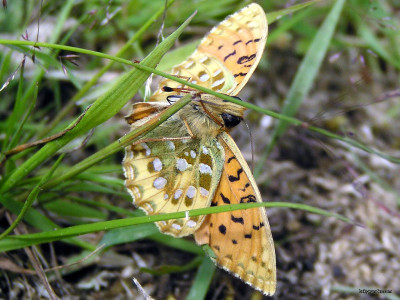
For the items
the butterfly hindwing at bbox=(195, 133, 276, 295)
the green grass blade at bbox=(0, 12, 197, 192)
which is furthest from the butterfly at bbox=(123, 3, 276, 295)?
the green grass blade at bbox=(0, 12, 197, 192)

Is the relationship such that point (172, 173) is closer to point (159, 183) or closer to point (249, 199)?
point (159, 183)

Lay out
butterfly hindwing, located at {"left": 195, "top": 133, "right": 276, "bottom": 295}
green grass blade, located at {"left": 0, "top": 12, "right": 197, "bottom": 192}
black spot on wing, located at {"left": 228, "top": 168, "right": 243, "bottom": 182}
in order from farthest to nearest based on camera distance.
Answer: black spot on wing, located at {"left": 228, "top": 168, "right": 243, "bottom": 182}
butterfly hindwing, located at {"left": 195, "top": 133, "right": 276, "bottom": 295}
green grass blade, located at {"left": 0, "top": 12, "right": 197, "bottom": 192}

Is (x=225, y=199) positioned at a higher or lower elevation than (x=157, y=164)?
lower

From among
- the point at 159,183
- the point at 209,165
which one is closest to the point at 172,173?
the point at 159,183

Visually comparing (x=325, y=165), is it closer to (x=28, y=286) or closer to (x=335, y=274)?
(x=335, y=274)

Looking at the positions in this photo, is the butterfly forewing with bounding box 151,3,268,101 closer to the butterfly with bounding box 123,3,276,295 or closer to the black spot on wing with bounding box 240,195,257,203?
the butterfly with bounding box 123,3,276,295

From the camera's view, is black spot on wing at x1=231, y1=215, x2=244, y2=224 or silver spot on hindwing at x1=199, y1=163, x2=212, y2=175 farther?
silver spot on hindwing at x1=199, y1=163, x2=212, y2=175
